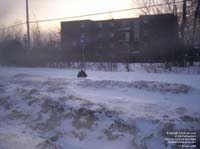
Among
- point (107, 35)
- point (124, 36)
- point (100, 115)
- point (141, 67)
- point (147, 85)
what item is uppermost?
point (107, 35)

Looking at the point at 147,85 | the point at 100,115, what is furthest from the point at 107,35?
the point at 100,115

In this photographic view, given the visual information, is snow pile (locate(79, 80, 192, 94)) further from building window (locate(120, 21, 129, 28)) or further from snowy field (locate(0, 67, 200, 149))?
building window (locate(120, 21, 129, 28))

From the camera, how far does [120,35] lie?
4466 centimetres

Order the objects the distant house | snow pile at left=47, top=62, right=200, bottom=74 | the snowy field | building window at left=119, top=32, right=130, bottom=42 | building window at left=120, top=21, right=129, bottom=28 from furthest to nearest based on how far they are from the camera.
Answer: building window at left=120, top=21, right=129, bottom=28 → building window at left=119, top=32, right=130, bottom=42 → the distant house → snow pile at left=47, top=62, right=200, bottom=74 → the snowy field

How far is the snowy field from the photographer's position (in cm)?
533

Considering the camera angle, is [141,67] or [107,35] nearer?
[141,67]

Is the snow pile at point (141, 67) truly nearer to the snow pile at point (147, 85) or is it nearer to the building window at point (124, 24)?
the snow pile at point (147, 85)

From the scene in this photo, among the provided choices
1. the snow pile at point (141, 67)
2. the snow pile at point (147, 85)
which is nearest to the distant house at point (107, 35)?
the snow pile at point (141, 67)

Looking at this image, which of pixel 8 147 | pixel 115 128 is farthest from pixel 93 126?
pixel 8 147

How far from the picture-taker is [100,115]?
6332mm

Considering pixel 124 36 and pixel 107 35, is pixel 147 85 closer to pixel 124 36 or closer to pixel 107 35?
pixel 107 35

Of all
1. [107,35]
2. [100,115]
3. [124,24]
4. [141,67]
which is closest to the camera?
[100,115]

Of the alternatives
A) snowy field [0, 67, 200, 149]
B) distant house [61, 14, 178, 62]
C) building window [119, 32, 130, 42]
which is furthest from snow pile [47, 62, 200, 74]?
building window [119, 32, 130, 42]

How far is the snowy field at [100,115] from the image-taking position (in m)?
5.33
